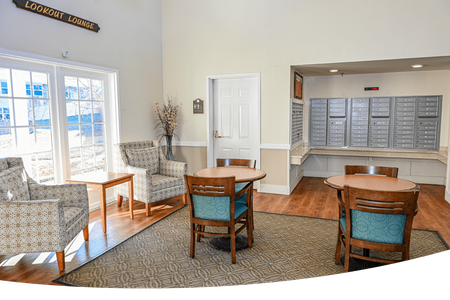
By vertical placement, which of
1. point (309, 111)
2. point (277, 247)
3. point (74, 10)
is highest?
point (74, 10)

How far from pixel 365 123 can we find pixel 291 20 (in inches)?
104

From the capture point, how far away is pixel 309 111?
6613mm

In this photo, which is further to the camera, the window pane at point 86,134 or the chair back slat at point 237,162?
the window pane at point 86,134

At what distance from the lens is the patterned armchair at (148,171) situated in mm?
4230

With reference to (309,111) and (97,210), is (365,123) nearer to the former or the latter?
(309,111)

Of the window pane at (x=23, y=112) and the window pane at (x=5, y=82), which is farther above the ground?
the window pane at (x=5, y=82)

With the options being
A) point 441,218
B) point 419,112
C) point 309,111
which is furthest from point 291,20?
point 441,218

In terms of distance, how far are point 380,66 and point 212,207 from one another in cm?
408

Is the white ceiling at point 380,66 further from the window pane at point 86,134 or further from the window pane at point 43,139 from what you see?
the window pane at point 43,139

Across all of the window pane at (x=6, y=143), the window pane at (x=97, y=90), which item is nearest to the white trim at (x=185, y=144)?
the window pane at (x=97, y=90)

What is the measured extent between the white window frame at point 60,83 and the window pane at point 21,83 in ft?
0.23

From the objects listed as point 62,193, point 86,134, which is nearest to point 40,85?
point 86,134

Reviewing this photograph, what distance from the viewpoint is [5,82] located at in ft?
11.4

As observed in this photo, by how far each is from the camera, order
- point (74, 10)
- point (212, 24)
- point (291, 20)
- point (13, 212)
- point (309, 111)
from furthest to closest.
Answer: point (309, 111) < point (212, 24) < point (291, 20) < point (74, 10) < point (13, 212)
